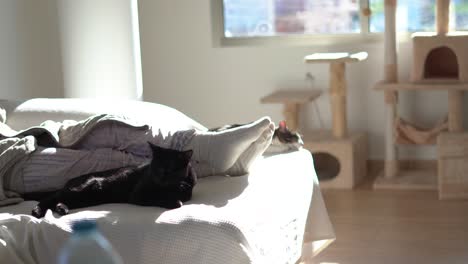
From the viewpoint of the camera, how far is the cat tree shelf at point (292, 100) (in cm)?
441

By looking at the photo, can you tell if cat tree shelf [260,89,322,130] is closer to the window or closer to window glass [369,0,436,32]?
the window

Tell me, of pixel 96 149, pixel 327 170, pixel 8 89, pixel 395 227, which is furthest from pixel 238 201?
pixel 327 170

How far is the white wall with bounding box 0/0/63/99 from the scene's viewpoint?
154 inches

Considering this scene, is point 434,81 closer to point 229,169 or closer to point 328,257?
point 328,257

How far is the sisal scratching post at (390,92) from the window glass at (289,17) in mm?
366

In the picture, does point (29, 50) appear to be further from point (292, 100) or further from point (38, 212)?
point (38, 212)

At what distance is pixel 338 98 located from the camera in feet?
14.5

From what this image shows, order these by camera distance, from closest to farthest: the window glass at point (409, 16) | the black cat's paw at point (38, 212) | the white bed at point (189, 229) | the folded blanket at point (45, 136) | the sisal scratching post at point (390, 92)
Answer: the white bed at point (189, 229) < the black cat's paw at point (38, 212) < the folded blanket at point (45, 136) < the sisal scratching post at point (390, 92) < the window glass at point (409, 16)

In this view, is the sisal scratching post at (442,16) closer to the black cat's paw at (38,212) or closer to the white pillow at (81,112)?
the white pillow at (81,112)

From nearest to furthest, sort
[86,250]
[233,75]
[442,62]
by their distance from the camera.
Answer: [86,250] < [442,62] < [233,75]

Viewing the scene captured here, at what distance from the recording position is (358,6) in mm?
4641

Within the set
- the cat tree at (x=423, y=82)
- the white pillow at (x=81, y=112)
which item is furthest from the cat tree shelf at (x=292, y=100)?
the white pillow at (x=81, y=112)

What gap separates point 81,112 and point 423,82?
6.36 feet

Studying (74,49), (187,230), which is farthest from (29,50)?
(187,230)
